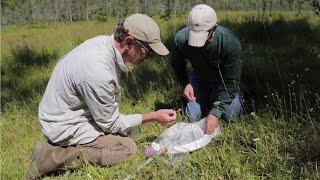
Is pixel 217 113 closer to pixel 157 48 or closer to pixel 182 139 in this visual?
pixel 182 139

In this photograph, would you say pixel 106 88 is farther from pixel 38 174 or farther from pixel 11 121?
pixel 11 121

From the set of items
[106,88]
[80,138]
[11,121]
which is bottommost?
[11,121]

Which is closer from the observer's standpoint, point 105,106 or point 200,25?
point 105,106

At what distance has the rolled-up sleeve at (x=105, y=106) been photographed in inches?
128

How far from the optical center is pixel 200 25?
3.54 meters

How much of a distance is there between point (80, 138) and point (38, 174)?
1.43ft

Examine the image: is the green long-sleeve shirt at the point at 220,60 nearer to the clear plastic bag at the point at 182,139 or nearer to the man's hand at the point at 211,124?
the man's hand at the point at 211,124

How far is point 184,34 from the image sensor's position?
13.8 ft

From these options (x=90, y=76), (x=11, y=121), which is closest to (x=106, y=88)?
(x=90, y=76)

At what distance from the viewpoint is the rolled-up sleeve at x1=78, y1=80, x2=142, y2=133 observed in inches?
128

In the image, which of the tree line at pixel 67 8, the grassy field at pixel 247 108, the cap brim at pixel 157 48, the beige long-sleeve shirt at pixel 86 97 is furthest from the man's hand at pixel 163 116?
the tree line at pixel 67 8

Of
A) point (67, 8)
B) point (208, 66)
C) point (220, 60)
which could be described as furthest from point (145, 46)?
point (67, 8)

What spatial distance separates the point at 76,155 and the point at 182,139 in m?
0.83

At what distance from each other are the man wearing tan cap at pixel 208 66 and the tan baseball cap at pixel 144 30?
42cm
